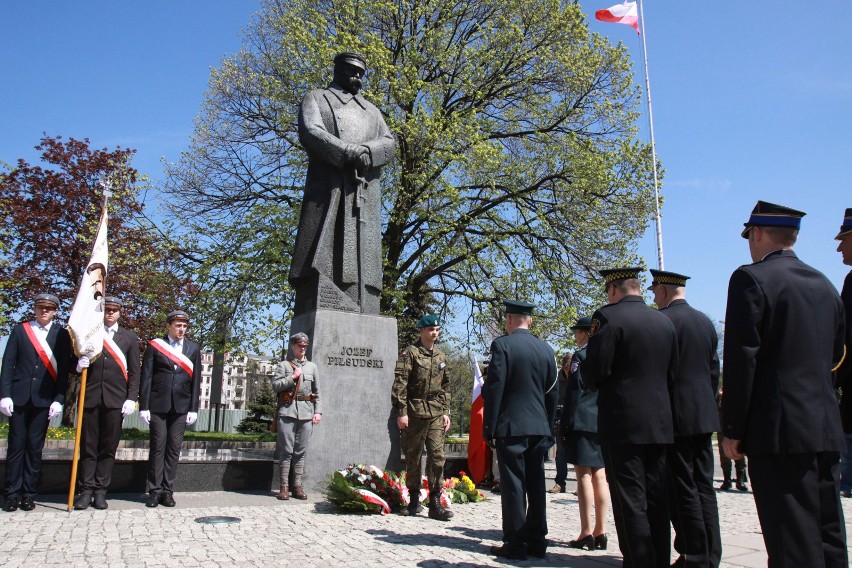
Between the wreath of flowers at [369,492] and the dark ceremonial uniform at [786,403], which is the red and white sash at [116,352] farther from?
the dark ceremonial uniform at [786,403]

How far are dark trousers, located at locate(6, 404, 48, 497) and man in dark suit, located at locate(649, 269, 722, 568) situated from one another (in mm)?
6153

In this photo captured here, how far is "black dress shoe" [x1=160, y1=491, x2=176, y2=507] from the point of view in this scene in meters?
7.30

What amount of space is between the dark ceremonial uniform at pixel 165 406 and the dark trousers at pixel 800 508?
6151mm

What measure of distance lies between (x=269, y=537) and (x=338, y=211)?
186 inches

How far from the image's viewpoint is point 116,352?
772cm

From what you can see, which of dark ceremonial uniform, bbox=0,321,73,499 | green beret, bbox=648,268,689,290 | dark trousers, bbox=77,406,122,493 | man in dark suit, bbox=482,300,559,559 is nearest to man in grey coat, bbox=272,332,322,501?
dark trousers, bbox=77,406,122,493

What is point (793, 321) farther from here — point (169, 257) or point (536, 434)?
point (169, 257)

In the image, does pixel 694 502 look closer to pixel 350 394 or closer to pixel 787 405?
pixel 787 405

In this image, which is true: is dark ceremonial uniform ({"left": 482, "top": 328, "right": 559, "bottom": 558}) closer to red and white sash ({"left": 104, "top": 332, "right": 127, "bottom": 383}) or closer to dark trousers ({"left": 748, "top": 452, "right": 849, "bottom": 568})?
dark trousers ({"left": 748, "top": 452, "right": 849, "bottom": 568})

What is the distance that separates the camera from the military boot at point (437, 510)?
7.05 m

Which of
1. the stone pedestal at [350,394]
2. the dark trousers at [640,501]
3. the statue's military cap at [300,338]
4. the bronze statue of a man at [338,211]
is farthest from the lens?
the bronze statue of a man at [338,211]

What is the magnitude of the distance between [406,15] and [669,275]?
16.0m

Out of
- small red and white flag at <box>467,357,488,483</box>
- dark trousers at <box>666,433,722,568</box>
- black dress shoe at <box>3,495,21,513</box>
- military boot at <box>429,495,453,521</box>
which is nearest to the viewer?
dark trousers at <box>666,433,722,568</box>

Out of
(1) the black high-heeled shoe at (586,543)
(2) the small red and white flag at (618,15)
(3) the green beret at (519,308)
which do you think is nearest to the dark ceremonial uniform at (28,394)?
(3) the green beret at (519,308)
